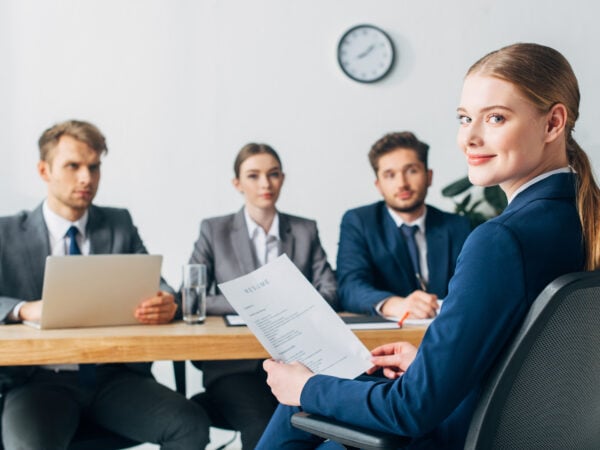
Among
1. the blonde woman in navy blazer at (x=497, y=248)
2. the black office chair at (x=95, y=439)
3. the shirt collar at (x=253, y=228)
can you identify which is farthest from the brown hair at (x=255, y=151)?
the blonde woman in navy blazer at (x=497, y=248)

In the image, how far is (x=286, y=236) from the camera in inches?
123

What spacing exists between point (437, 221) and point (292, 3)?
188cm

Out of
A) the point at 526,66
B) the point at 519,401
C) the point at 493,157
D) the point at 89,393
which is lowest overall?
the point at 89,393

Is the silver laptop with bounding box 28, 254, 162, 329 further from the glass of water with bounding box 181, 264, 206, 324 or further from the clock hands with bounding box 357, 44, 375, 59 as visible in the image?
the clock hands with bounding box 357, 44, 375, 59

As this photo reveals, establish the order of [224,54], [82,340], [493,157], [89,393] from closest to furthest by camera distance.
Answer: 1. [493,157]
2. [82,340]
3. [89,393]
4. [224,54]

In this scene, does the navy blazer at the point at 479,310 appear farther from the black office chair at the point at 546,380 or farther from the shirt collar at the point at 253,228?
the shirt collar at the point at 253,228

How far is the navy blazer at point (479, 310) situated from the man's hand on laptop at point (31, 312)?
1309 mm

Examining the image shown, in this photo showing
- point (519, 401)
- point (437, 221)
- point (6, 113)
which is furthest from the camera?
point (6, 113)

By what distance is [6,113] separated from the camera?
3.96 m

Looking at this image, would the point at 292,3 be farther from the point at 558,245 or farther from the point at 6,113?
the point at 558,245

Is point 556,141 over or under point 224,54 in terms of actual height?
under

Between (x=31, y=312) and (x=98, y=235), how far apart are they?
557mm

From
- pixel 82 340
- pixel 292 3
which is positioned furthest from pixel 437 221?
pixel 292 3

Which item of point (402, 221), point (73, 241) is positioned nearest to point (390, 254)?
point (402, 221)
